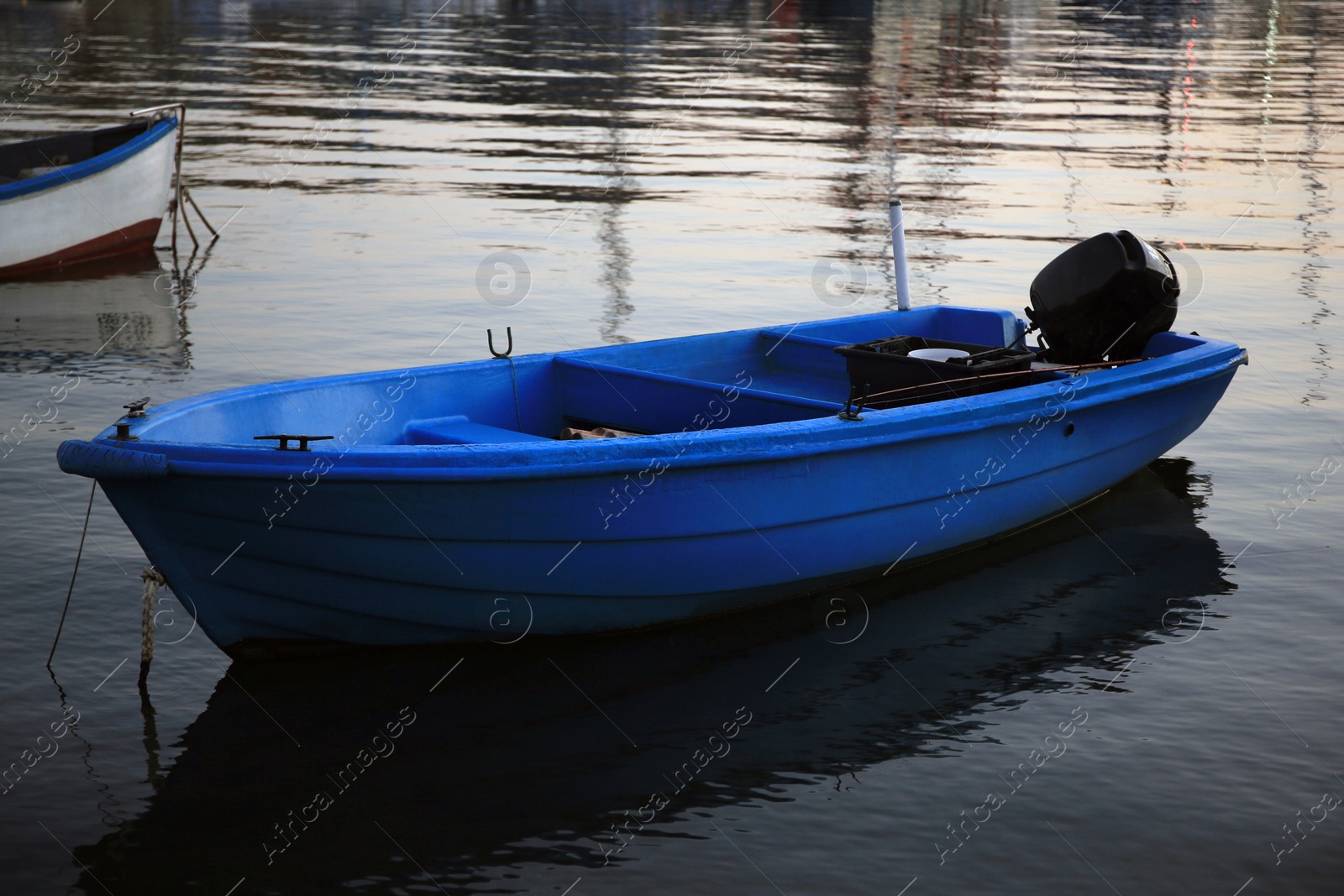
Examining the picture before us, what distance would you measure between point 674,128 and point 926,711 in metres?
18.1

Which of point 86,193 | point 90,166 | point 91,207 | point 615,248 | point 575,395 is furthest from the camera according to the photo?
point 615,248

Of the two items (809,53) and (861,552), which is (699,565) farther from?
(809,53)

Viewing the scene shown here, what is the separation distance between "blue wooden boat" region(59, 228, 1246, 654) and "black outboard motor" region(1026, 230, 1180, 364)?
264 mm

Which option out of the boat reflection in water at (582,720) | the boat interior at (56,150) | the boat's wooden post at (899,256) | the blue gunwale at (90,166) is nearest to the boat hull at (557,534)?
the boat reflection in water at (582,720)

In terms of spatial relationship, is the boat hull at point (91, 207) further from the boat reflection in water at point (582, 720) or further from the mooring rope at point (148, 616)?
the boat reflection in water at point (582, 720)

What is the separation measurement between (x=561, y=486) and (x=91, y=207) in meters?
9.14

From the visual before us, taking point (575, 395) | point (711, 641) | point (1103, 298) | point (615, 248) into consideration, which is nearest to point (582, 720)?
point (711, 641)

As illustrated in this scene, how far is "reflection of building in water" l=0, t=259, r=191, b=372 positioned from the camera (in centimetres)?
993

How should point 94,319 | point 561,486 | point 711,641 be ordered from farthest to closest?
point 94,319 < point 711,641 < point 561,486

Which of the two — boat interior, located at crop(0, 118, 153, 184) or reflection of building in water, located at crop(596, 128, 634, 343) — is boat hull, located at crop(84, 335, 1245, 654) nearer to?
reflection of building in water, located at crop(596, 128, 634, 343)

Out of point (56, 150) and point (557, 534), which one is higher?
point (56, 150)

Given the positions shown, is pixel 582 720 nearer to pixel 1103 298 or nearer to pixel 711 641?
pixel 711 641

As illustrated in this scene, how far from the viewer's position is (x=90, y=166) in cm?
1252

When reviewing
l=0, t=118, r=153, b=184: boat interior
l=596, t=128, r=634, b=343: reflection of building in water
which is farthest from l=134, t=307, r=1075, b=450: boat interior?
l=0, t=118, r=153, b=184: boat interior
